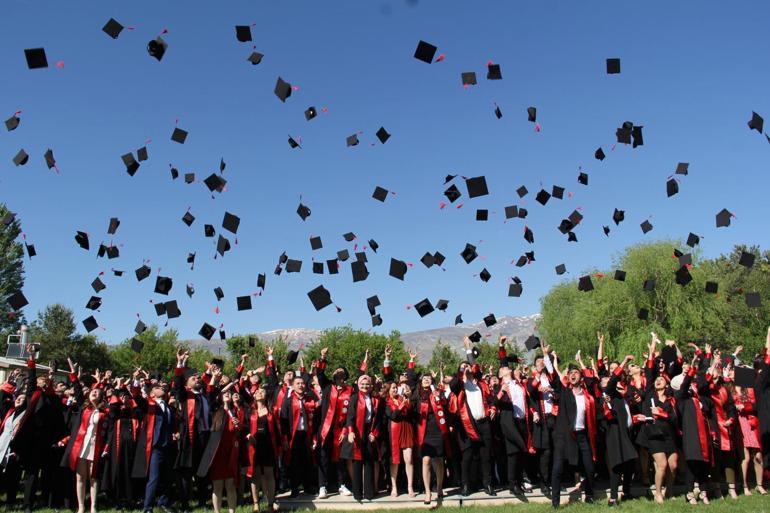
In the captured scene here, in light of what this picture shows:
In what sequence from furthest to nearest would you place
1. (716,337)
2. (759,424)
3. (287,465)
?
1. (716,337)
2. (287,465)
3. (759,424)

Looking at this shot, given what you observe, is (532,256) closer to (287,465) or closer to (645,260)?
(287,465)

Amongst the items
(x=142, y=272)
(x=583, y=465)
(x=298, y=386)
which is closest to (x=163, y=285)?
(x=142, y=272)

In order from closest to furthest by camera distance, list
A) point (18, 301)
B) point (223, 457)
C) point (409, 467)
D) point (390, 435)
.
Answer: point (223, 457) → point (409, 467) → point (390, 435) → point (18, 301)

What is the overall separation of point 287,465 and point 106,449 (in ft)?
9.33

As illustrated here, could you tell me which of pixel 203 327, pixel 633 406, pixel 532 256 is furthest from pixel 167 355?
pixel 633 406

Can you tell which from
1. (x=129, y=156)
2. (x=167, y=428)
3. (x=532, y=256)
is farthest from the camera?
(x=532, y=256)

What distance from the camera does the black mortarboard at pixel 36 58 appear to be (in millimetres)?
10336

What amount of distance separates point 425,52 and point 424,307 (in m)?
5.37

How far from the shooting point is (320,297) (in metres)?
13.4

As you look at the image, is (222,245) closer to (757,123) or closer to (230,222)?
(230,222)

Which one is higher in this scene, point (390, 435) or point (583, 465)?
point (390, 435)

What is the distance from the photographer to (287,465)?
1057 centimetres

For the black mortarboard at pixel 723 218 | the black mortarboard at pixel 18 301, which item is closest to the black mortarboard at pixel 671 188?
the black mortarboard at pixel 723 218

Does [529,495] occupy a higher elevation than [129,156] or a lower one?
lower
